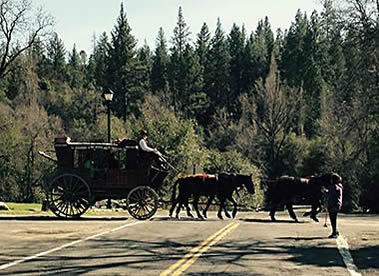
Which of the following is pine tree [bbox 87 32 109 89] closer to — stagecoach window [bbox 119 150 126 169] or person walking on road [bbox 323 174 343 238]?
stagecoach window [bbox 119 150 126 169]

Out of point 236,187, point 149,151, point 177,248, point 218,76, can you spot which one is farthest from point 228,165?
point 218,76

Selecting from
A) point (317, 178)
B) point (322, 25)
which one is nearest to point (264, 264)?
point (317, 178)

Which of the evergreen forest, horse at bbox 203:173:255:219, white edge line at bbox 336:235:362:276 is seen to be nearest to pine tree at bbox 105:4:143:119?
the evergreen forest

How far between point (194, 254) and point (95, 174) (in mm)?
10457

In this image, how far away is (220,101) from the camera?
106375 mm

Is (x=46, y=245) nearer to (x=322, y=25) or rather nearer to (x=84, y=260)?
(x=84, y=260)

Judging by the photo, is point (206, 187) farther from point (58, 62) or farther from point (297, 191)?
point (58, 62)

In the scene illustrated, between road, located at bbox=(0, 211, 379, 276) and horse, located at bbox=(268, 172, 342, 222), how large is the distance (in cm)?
273

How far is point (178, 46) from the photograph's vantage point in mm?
103750

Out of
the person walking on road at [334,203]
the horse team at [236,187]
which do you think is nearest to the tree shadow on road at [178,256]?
the person walking on road at [334,203]

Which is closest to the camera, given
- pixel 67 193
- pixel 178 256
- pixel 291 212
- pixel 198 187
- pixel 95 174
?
pixel 178 256

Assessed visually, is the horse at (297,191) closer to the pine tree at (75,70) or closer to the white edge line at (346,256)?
the white edge line at (346,256)

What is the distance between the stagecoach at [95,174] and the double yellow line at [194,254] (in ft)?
14.5

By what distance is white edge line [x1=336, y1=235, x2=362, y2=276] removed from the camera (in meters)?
14.8
